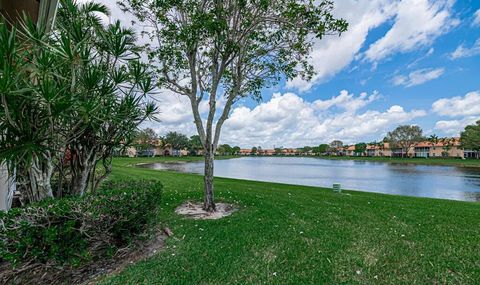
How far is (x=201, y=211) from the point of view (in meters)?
5.65

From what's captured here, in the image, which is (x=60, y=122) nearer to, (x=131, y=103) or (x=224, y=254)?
(x=131, y=103)

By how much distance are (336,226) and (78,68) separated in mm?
5197

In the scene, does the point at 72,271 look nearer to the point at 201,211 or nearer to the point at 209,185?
the point at 201,211

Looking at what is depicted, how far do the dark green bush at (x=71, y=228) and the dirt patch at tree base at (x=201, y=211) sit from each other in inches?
80.5

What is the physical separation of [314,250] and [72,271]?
3361 millimetres

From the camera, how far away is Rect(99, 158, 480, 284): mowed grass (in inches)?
114

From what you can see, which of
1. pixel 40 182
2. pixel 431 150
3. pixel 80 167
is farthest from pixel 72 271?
pixel 431 150

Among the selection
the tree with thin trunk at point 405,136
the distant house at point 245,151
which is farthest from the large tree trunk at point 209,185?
the distant house at point 245,151

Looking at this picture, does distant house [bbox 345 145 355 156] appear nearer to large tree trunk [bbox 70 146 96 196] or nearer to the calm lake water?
the calm lake water

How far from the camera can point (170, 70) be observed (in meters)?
6.43

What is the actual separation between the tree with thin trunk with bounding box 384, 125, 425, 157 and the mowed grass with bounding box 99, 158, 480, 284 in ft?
225

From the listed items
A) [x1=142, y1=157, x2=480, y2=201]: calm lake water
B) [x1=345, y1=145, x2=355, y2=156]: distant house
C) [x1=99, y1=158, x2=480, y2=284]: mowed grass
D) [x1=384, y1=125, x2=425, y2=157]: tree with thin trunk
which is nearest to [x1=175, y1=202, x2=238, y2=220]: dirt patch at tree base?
[x1=99, y1=158, x2=480, y2=284]: mowed grass

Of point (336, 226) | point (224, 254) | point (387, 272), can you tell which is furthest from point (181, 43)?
point (387, 272)

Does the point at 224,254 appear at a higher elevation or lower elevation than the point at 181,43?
lower
